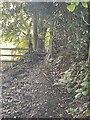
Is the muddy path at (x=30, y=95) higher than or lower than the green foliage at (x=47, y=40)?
lower

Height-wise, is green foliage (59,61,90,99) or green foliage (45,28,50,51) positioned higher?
green foliage (45,28,50,51)

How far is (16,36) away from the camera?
1.49m

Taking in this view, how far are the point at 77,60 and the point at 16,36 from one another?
35 cm

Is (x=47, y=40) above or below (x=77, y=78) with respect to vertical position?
above

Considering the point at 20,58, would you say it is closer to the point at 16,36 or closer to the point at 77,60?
the point at 16,36

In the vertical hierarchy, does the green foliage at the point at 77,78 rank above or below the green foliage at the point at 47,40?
below

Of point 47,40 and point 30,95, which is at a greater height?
point 47,40

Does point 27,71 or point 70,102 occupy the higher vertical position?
point 27,71

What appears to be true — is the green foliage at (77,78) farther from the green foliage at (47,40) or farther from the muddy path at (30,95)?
the green foliage at (47,40)

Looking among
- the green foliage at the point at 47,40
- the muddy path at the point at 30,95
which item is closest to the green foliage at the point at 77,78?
the muddy path at the point at 30,95

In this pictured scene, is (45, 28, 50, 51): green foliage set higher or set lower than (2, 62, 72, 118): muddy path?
higher

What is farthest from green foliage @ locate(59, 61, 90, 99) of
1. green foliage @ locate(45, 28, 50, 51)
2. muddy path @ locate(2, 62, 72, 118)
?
green foliage @ locate(45, 28, 50, 51)

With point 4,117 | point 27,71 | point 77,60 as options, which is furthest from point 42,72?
point 4,117

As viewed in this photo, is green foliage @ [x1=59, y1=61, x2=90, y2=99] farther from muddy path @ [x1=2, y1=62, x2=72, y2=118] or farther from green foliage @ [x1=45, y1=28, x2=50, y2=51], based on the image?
green foliage @ [x1=45, y1=28, x2=50, y2=51]
